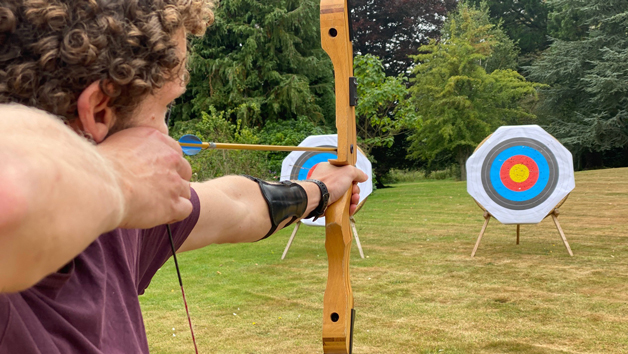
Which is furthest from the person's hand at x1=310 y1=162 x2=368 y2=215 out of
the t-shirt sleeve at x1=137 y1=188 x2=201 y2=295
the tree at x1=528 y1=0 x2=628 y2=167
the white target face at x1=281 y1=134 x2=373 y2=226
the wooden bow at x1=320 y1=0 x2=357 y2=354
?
the tree at x1=528 y1=0 x2=628 y2=167

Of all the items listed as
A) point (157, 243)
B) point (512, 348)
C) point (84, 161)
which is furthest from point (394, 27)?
point (84, 161)

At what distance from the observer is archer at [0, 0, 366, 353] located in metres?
0.39

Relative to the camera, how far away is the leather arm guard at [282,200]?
→ 116 cm

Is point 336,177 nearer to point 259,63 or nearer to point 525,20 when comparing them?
point 259,63

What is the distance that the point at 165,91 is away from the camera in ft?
2.25

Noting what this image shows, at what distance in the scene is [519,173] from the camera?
4750 millimetres

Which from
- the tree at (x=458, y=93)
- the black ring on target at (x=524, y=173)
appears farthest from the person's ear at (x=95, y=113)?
the tree at (x=458, y=93)

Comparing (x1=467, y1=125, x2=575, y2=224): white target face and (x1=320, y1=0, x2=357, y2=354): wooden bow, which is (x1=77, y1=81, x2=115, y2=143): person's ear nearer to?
(x1=320, y1=0, x2=357, y2=354): wooden bow

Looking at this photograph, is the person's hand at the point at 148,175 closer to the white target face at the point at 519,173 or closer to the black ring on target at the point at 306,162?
the black ring on target at the point at 306,162

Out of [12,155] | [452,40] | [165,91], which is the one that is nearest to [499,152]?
[165,91]

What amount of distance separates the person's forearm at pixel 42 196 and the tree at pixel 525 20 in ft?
64.4

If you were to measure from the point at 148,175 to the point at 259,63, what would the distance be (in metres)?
9.94

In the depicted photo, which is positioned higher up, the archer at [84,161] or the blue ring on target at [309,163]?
the archer at [84,161]

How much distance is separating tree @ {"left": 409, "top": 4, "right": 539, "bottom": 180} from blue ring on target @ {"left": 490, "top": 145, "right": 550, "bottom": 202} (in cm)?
835
